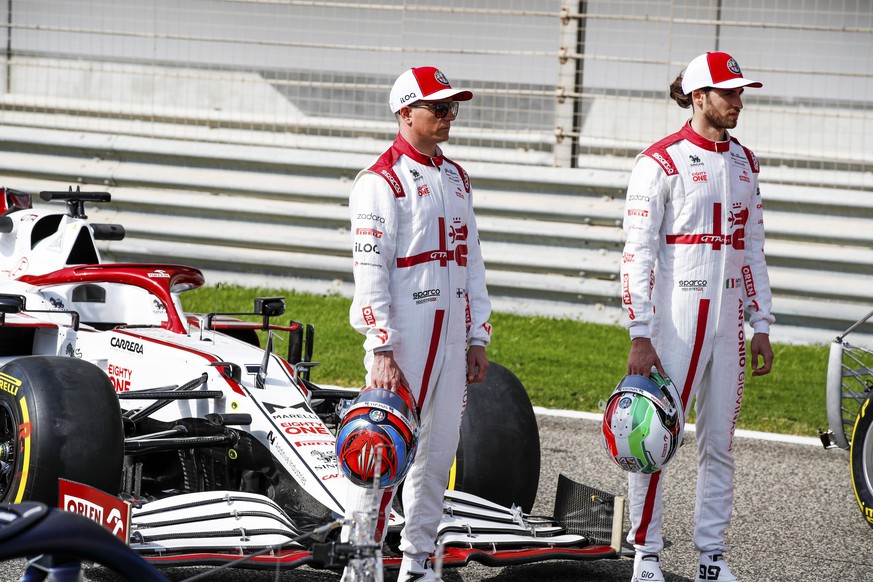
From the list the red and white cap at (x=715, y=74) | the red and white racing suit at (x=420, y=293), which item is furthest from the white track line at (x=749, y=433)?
the red and white racing suit at (x=420, y=293)

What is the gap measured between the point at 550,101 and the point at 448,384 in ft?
24.7

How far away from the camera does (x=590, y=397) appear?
9195 mm

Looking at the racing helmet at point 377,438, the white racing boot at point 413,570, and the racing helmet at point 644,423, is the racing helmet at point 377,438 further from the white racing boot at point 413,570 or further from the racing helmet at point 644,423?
the racing helmet at point 644,423

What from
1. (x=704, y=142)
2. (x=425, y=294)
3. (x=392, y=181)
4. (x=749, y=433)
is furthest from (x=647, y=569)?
(x=749, y=433)

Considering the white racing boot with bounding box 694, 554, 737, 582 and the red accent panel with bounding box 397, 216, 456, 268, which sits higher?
the red accent panel with bounding box 397, 216, 456, 268

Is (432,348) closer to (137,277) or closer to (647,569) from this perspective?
(647,569)

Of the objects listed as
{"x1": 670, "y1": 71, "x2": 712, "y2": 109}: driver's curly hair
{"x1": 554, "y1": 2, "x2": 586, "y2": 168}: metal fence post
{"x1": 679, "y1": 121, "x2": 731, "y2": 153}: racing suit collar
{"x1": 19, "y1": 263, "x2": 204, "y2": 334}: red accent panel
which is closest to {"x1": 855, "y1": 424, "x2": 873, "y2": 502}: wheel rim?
{"x1": 679, "y1": 121, "x2": 731, "y2": 153}: racing suit collar

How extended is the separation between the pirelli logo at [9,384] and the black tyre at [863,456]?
3.93 m

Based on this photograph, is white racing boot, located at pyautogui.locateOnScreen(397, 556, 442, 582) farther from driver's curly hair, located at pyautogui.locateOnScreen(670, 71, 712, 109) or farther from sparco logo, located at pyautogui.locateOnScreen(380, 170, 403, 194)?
driver's curly hair, located at pyautogui.locateOnScreen(670, 71, 712, 109)

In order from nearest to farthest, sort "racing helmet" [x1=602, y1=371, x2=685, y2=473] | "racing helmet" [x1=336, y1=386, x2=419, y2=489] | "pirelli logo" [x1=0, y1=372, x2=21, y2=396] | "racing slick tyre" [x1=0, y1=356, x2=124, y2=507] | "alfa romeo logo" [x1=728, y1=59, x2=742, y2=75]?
"racing helmet" [x1=336, y1=386, x2=419, y2=489] < "racing helmet" [x1=602, y1=371, x2=685, y2=473] < "racing slick tyre" [x1=0, y1=356, x2=124, y2=507] < "alfa romeo logo" [x1=728, y1=59, x2=742, y2=75] < "pirelli logo" [x1=0, y1=372, x2=21, y2=396]

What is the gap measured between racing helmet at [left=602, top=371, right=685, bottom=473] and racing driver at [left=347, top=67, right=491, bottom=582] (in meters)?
→ 0.64

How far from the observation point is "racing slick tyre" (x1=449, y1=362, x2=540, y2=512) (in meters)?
6.02

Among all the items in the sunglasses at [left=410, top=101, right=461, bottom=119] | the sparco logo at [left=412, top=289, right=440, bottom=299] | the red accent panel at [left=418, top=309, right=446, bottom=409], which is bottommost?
the red accent panel at [left=418, top=309, right=446, bottom=409]

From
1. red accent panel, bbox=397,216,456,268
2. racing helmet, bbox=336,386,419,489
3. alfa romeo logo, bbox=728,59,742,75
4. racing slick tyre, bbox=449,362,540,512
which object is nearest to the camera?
racing helmet, bbox=336,386,419,489
